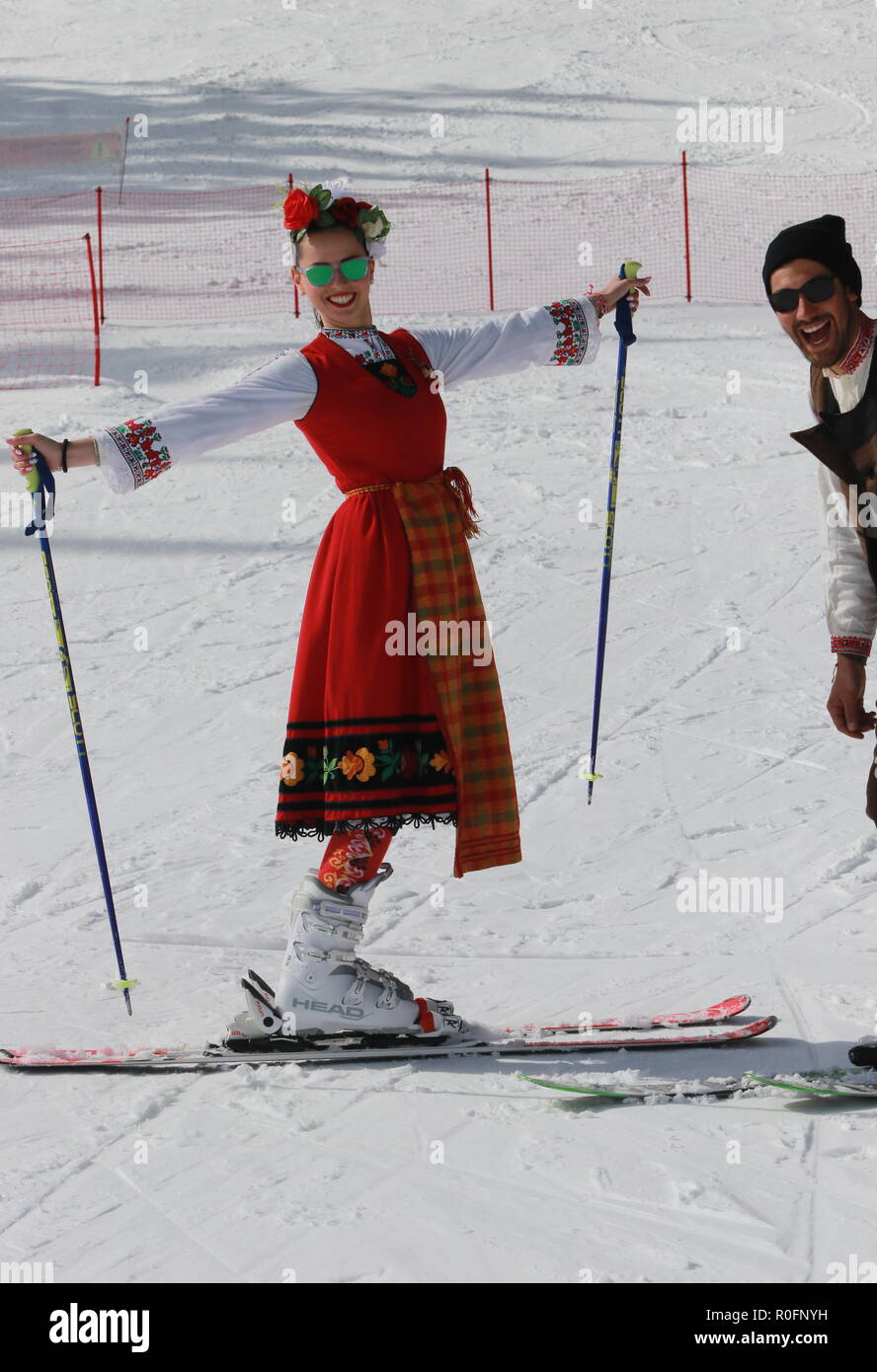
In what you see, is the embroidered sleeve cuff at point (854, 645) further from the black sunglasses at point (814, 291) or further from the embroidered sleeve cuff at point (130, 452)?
the embroidered sleeve cuff at point (130, 452)

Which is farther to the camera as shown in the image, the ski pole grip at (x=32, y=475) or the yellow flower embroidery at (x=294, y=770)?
the yellow flower embroidery at (x=294, y=770)

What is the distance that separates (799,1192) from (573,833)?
7.80 ft

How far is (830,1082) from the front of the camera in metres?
3.53

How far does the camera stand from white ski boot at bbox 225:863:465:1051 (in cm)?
388

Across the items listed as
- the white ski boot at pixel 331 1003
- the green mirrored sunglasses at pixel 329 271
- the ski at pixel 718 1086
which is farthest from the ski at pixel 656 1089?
the green mirrored sunglasses at pixel 329 271

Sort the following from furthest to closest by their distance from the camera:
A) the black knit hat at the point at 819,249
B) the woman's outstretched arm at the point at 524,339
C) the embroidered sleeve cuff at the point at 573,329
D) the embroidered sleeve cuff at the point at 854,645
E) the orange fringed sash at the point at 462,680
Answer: the embroidered sleeve cuff at the point at 573,329 < the woman's outstretched arm at the point at 524,339 < the orange fringed sash at the point at 462,680 < the embroidered sleeve cuff at the point at 854,645 < the black knit hat at the point at 819,249

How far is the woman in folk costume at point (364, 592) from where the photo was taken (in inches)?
141

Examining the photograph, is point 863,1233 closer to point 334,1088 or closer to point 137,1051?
point 334,1088

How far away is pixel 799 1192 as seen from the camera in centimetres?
308

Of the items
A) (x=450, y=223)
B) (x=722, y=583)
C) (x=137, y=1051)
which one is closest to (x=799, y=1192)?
(x=137, y=1051)

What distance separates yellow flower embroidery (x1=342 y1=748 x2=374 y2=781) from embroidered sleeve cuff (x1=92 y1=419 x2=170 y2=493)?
796 millimetres

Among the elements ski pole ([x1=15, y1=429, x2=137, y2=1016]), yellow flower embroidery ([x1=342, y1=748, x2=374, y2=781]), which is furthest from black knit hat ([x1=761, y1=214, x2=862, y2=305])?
ski pole ([x1=15, y1=429, x2=137, y2=1016])

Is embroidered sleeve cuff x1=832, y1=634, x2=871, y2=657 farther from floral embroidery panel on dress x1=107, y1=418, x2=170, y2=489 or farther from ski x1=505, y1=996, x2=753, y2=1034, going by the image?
floral embroidery panel on dress x1=107, y1=418, x2=170, y2=489

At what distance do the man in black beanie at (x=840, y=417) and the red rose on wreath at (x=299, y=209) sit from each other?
1.07m
